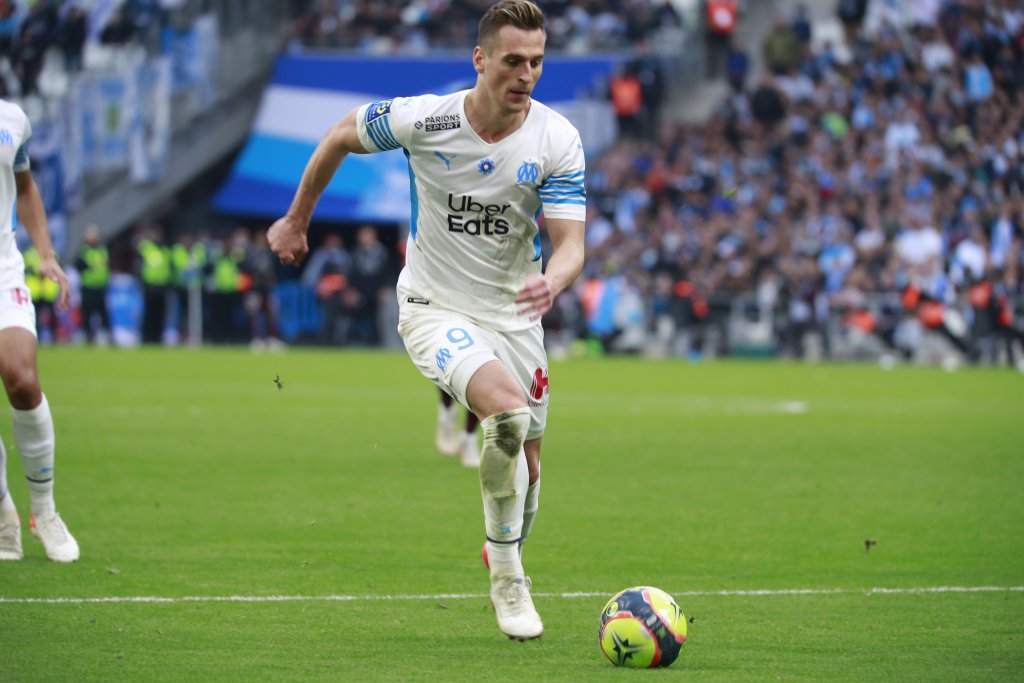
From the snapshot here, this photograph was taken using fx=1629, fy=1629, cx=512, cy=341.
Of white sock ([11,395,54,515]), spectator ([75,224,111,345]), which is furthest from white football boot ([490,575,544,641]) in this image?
spectator ([75,224,111,345])

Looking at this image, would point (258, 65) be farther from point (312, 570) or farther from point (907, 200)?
point (312, 570)

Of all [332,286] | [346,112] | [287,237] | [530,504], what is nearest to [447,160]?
[287,237]

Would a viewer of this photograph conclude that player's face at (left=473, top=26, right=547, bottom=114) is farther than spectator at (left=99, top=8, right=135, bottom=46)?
No

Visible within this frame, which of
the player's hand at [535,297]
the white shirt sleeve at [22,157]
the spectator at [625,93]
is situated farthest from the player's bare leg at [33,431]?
the spectator at [625,93]

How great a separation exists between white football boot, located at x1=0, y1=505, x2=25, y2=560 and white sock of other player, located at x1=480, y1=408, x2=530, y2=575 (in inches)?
112

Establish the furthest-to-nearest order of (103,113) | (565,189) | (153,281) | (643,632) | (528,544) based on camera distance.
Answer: (103,113) → (153,281) → (528,544) → (565,189) → (643,632)

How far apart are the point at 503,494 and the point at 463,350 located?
1.96 ft

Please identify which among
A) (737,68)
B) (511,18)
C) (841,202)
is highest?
(511,18)

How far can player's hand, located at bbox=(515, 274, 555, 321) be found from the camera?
6.00 metres

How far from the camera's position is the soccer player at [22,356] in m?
7.74

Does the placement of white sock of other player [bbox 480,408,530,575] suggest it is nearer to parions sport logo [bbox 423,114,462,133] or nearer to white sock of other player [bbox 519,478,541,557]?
white sock of other player [bbox 519,478,541,557]

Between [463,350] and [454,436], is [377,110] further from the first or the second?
[454,436]

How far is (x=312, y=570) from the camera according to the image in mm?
8023

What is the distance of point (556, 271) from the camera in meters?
6.38
